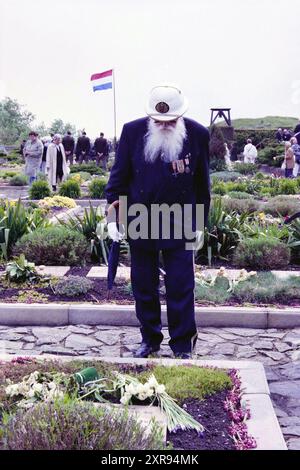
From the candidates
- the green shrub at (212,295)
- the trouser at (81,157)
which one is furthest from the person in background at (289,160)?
the green shrub at (212,295)

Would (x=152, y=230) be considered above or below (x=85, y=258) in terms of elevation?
above

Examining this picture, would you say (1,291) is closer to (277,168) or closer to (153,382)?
(153,382)

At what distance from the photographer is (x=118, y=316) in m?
5.64

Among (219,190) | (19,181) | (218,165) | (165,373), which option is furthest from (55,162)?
(165,373)

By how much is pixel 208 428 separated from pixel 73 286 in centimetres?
295

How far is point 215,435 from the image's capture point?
10.7 feet

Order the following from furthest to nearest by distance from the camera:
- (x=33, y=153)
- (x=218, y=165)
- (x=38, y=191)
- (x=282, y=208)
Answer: (x=218, y=165), (x=33, y=153), (x=38, y=191), (x=282, y=208)

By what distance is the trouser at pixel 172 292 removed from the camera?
4508 mm

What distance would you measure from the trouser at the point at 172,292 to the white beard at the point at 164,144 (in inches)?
23.9

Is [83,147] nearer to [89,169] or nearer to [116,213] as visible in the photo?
[89,169]

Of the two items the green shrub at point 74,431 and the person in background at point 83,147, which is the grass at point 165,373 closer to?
the green shrub at point 74,431

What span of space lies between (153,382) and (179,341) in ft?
3.76

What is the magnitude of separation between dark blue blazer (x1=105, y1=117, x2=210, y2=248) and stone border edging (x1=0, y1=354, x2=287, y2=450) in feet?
2.73
